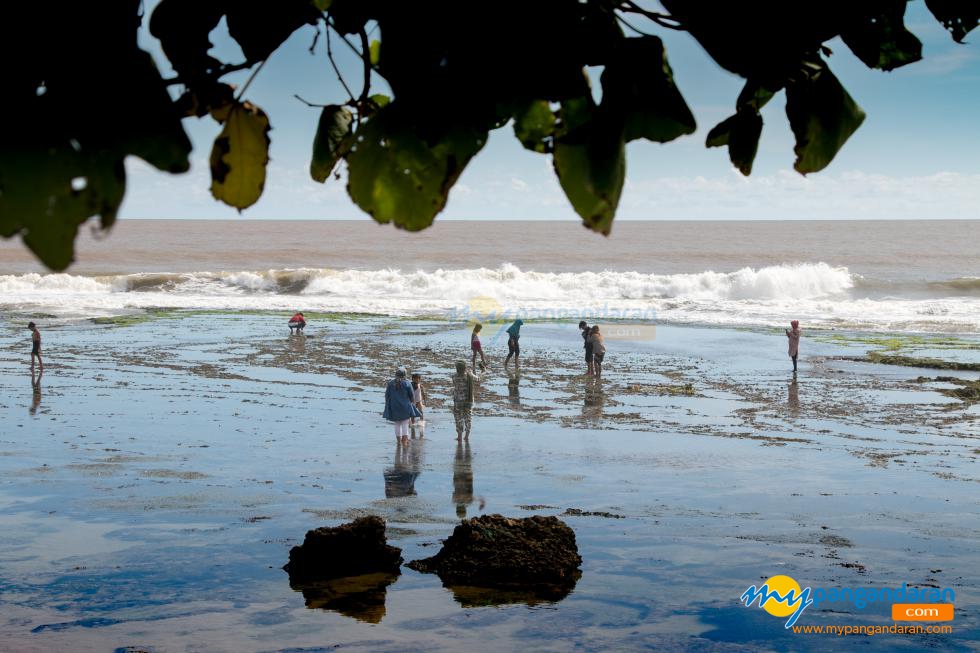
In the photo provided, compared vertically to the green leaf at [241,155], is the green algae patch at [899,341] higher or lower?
lower

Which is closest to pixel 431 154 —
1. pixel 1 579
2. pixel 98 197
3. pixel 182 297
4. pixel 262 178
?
pixel 262 178

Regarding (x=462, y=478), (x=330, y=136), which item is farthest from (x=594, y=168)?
(x=462, y=478)

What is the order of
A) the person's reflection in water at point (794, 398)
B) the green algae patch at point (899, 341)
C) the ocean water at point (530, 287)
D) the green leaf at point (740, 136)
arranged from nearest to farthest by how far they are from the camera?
the green leaf at point (740, 136) → the person's reflection in water at point (794, 398) → the green algae patch at point (899, 341) → the ocean water at point (530, 287)

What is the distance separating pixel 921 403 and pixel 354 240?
100943 millimetres

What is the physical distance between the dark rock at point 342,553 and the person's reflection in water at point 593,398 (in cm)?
1043

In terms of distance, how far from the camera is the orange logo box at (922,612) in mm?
8641

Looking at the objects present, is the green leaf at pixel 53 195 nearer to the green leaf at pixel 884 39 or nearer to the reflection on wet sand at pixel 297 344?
the green leaf at pixel 884 39

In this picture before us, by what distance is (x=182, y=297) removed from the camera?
50500mm

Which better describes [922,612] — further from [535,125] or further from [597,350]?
[597,350]

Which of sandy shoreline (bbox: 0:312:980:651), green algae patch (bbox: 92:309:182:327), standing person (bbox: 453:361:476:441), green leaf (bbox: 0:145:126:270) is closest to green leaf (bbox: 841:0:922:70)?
green leaf (bbox: 0:145:126:270)

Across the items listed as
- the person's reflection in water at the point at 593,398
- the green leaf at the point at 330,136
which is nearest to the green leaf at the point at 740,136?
the green leaf at the point at 330,136

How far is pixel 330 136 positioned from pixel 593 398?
66.2 ft

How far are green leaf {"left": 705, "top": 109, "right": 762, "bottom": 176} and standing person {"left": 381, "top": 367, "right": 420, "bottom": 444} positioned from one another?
45.7 feet

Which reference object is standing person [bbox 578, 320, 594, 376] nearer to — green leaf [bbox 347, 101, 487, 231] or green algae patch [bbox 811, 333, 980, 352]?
green algae patch [bbox 811, 333, 980, 352]
